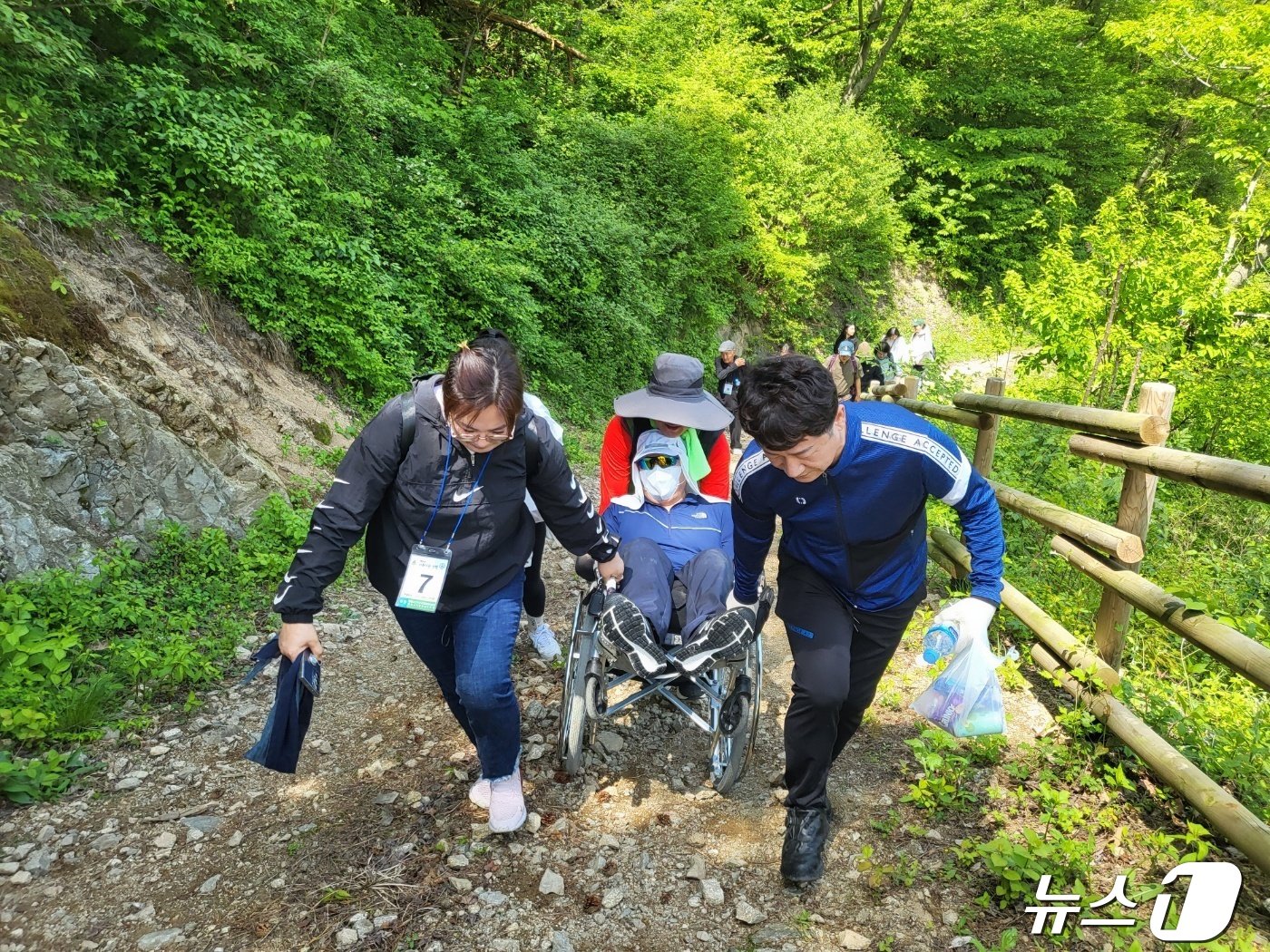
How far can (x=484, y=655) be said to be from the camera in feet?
8.96

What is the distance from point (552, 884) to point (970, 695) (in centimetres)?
171

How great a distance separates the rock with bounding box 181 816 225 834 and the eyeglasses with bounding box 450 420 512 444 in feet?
6.45

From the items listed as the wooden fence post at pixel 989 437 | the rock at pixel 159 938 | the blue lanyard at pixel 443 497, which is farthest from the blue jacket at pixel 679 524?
the wooden fence post at pixel 989 437

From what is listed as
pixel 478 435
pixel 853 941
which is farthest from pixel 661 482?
pixel 853 941

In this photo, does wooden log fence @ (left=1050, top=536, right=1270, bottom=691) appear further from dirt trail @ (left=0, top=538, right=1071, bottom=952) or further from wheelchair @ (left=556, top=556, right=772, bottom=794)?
wheelchair @ (left=556, top=556, right=772, bottom=794)

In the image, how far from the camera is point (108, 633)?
12.2 feet

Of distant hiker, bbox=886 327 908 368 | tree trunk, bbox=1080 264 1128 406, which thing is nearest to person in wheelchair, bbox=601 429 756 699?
tree trunk, bbox=1080 264 1128 406

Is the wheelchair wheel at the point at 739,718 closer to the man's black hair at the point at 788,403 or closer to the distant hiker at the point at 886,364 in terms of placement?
the man's black hair at the point at 788,403

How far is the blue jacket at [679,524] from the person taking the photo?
356 cm

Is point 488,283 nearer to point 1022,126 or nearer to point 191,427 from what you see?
point 191,427

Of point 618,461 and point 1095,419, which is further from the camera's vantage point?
point 618,461

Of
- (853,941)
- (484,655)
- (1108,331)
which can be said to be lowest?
(853,941)

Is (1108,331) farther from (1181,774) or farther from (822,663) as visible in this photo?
(822,663)

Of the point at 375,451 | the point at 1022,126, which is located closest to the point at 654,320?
the point at 375,451
